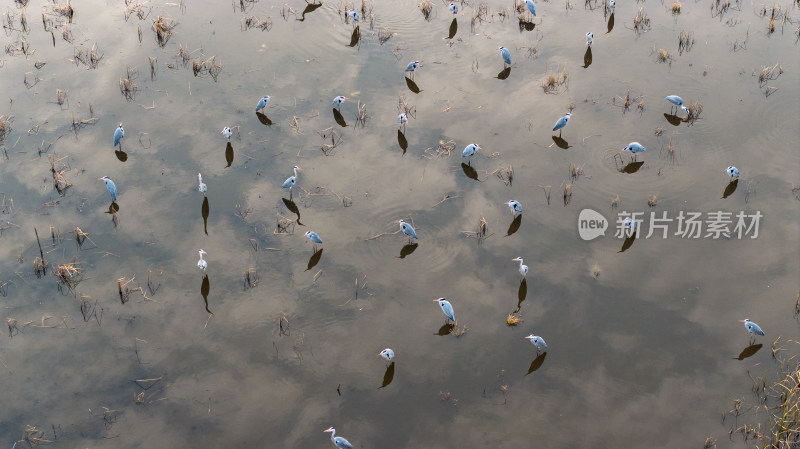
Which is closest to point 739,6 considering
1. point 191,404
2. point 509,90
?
point 509,90

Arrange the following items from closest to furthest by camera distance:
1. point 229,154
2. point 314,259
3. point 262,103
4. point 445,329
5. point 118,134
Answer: point 445,329, point 314,259, point 118,134, point 229,154, point 262,103

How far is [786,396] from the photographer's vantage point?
7977 mm

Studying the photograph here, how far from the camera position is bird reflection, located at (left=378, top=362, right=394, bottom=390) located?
8.21 m

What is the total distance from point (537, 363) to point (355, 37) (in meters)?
7.77

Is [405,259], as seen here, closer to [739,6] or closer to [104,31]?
[104,31]

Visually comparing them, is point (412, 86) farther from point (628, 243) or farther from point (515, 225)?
point (628, 243)

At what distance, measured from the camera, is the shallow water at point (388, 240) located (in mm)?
8008

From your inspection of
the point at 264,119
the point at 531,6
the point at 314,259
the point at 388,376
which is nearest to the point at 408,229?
the point at 314,259

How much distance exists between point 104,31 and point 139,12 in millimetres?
793

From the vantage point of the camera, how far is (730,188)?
10.6m

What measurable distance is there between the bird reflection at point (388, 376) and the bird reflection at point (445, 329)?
2.34 feet

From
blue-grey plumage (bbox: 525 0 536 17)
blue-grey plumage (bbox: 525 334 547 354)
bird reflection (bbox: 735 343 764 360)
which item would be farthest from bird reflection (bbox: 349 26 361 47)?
bird reflection (bbox: 735 343 764 360)

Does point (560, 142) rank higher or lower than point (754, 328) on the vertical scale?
higher

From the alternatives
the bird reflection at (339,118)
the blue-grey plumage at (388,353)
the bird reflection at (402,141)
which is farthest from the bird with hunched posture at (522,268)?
the bird reflection at (339,118)
